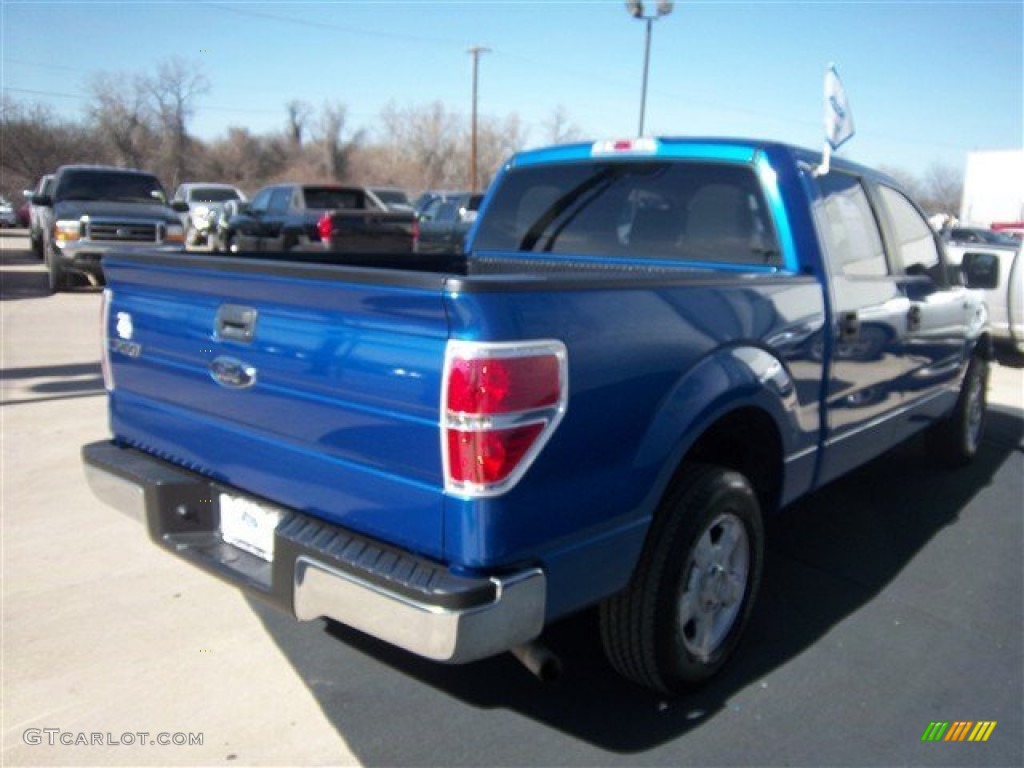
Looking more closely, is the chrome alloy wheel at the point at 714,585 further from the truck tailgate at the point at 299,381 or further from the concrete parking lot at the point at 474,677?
the truck tailgate at the point at 299,381

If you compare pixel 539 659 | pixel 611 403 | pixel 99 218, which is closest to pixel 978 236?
pixel 99 218

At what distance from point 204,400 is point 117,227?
1131 cm

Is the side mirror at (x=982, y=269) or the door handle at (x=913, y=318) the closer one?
the door handle at (x=913, y=318)

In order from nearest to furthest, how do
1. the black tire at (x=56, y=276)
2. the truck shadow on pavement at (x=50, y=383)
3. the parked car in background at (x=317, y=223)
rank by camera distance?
the truck shadow on pavement at (x=50, y=383)
the black tire at (x=56, y=276)
the parked car in background at (x=317, y=223)

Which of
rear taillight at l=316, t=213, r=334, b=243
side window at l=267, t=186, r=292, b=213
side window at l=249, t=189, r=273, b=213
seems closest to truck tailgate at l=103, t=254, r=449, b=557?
rear taillight at l=316, t=213, r=334, b=243

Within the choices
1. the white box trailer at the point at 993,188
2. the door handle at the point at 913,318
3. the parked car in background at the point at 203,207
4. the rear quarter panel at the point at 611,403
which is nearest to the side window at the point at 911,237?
the door handle at the point at 913,318

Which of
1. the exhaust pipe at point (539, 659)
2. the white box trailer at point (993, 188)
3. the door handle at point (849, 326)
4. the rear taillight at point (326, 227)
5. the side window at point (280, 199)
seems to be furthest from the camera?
the white box trailer at point (993, 188)

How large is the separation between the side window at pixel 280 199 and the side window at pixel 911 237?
13017 mm

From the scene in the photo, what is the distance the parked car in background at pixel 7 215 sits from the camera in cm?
3572

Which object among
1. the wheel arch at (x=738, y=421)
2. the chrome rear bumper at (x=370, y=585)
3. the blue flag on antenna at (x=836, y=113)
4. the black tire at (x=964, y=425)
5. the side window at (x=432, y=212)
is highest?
the blue flag on antenna at (x=836, y=113)

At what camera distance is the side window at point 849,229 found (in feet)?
11.8

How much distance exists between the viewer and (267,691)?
9.60 ft

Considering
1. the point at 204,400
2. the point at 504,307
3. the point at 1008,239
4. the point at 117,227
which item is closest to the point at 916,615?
the point at 504,307

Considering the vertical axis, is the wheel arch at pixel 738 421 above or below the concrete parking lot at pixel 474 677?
above
